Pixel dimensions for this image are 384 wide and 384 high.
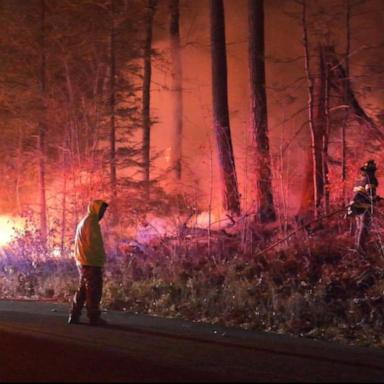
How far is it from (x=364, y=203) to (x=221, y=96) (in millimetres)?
7152

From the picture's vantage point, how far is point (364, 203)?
12578 millimetres

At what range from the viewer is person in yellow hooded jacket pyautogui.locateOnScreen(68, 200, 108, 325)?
10336 mm

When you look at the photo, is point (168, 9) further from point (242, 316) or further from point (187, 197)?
point (242, 316)

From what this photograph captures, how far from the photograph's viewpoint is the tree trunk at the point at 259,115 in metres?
15.5

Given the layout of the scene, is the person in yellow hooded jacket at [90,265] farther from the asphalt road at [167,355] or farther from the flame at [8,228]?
the flame at [8,228]

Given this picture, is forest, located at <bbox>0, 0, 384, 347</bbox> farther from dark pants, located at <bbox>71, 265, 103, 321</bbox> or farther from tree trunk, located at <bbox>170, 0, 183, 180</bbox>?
dark pants, located at <bbox>71, 265, 103, 321</bbox>

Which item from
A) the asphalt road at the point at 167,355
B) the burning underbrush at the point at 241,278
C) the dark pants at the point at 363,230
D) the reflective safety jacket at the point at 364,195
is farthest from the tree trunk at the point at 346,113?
the asphalt road at the point at 167,355

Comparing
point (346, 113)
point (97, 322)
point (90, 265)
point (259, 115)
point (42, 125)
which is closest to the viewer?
point (97, 322)

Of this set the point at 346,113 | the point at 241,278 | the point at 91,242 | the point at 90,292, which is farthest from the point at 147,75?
the point at 90,292

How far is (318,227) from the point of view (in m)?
14.5

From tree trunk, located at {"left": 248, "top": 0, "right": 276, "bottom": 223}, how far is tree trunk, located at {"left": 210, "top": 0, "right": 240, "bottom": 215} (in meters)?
1.04

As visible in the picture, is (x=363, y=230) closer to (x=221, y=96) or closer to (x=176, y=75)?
(x=221, y=96)

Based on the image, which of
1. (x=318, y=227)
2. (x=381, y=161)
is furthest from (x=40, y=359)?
(x=381, y=161)

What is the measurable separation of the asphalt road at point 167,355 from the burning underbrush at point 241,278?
942 millimetres
